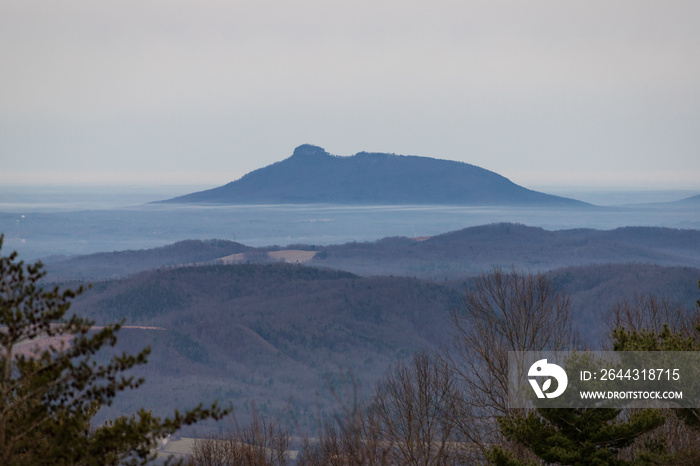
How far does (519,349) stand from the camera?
28328mm

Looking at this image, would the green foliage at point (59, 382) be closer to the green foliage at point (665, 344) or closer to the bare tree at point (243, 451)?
the green foliage at point (665, 344)

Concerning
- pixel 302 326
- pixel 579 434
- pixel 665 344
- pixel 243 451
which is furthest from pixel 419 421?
pixel 302 326

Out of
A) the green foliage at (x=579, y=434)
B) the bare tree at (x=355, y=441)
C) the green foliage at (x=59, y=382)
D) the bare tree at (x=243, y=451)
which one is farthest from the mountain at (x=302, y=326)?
the green foliage at (x=59, y=382)

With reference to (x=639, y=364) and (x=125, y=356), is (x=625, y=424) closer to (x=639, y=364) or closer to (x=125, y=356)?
(x=639, y=364)

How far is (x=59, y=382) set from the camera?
375 inches

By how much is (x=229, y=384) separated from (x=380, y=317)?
1874 inches

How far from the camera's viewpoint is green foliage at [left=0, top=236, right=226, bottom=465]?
29.7 ft

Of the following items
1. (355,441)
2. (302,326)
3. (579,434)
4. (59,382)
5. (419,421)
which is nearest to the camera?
(59,382)

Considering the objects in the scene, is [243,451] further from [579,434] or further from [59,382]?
[59,382]

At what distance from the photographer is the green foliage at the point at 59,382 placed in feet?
29.7

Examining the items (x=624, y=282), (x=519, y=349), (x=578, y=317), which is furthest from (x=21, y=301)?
(x=624, y=282)

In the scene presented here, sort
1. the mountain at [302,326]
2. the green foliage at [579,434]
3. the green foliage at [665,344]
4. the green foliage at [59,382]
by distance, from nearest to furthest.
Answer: the green foliage at [59,382] → the green foliage at [665,344] → the green foliage at [579,434] → the mountain at [302,326]

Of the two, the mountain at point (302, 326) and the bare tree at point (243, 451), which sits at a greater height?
the bare tree at point (243, 451)

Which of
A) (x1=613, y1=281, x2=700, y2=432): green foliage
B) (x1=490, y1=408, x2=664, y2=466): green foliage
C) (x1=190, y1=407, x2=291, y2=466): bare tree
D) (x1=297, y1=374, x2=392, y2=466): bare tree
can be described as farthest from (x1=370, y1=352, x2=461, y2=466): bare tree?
(x1=613, y1=281, x2=700, y2=432): green foliage
